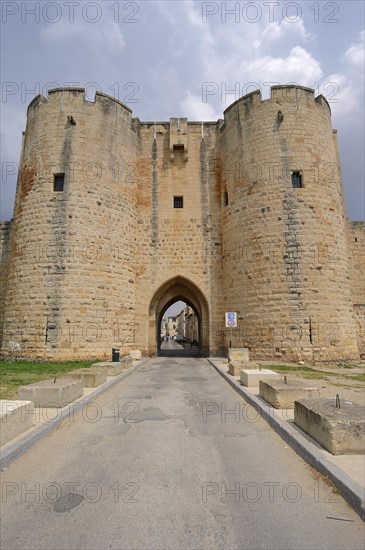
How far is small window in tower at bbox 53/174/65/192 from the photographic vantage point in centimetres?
1552

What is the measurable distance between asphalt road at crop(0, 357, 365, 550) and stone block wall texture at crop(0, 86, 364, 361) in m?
9.72

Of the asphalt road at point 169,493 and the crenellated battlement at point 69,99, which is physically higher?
the crenellated battlement at point 69,99

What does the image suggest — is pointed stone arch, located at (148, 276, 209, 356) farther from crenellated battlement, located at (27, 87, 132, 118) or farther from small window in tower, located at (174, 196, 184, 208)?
crenellated battlement, located at (27, 87, 132, 118)

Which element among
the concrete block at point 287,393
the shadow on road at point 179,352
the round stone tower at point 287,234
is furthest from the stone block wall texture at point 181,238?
the concrete block at point 287,393

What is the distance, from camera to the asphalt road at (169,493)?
95.0 inches

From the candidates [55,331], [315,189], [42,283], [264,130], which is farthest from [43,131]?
[315,189]

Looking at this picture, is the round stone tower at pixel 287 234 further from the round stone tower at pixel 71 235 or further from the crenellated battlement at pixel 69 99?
the crenellated battlement at pixel 69 99

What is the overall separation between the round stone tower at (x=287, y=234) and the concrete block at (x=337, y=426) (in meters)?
10.0

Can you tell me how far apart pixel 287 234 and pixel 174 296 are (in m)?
8.20

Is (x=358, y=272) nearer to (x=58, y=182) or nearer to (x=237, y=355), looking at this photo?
(x=237, y=355)

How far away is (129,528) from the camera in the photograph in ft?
8.27

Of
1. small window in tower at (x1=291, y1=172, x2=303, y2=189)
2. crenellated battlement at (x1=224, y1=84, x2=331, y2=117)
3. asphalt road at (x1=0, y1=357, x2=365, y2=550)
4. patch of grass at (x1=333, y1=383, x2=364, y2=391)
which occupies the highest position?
crenellated battlement at (x1=224, y1=84, x2=331, y2=117)

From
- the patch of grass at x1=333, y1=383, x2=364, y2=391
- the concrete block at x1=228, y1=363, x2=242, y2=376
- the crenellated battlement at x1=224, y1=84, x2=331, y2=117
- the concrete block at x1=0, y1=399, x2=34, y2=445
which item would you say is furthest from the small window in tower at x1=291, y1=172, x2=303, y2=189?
the concrete block at x1=0, y1=399, x2=34, y2=445

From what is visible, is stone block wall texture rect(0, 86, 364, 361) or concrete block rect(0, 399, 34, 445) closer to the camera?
concrete block rect(0, 399, 34, 445)
